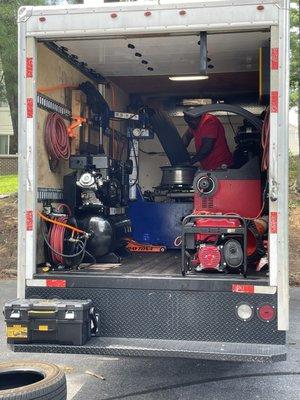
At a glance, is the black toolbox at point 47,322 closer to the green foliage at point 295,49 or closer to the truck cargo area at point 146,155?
the truck cargo area at point 146,155

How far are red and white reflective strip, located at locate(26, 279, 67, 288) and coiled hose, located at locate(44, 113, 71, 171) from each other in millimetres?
1278

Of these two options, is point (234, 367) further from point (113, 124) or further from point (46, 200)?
point (113, 124)

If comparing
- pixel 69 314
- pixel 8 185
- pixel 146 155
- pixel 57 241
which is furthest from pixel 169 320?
pixel 8 185

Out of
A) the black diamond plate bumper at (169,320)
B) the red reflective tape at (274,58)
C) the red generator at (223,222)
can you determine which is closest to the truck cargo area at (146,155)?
the red generator at (223,222)

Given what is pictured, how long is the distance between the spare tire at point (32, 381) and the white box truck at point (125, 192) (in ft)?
0.51

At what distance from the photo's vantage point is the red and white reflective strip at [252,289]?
13.3ft

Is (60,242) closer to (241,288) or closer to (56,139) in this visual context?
(56,139)

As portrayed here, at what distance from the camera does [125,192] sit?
6.69m

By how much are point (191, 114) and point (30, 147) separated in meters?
1.78

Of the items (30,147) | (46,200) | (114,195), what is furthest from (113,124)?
(30,147)

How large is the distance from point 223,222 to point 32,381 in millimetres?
Answer: 1905

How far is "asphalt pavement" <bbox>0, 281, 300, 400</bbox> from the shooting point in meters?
4.54

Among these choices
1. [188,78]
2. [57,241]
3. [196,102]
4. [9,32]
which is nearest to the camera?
[57,241]

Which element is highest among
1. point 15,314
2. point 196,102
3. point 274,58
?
point 196,102
